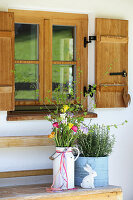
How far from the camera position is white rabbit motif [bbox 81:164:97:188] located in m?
3.23

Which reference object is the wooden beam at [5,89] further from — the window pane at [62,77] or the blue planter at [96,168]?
the blue planter at [96,168]

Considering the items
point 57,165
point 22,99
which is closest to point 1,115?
point 22,99

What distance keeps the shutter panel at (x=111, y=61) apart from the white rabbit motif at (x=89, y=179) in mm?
1156

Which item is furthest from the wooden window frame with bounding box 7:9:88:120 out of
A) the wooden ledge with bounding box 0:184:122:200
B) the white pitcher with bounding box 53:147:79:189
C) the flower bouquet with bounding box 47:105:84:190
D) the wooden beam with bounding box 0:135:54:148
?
the wooden ledge with bounding box 0:184:122:200

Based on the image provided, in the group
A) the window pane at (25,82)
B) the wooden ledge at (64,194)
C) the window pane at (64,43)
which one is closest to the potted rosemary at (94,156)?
the wooden ledge at (64,194)

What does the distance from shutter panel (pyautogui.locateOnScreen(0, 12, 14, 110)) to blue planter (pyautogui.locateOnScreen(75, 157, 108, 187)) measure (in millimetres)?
932

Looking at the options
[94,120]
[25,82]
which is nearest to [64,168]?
[94,120]

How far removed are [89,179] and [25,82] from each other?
1.48 meters

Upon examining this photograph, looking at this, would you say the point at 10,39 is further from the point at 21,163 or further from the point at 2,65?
the point at 21,163

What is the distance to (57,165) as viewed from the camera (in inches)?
129

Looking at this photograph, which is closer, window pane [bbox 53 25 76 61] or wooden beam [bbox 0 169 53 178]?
wooden beam [bbox 0 169 53 178]

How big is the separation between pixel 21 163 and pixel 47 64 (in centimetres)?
110

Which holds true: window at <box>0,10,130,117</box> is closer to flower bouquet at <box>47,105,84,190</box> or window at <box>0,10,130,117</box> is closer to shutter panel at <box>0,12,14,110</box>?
shutter panel at <box>0,12,14,110</box>

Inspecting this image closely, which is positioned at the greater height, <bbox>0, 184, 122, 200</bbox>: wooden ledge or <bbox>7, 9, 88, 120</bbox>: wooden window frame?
<bbox>7, 9, 88, 120</bbox>: wooden window frame
